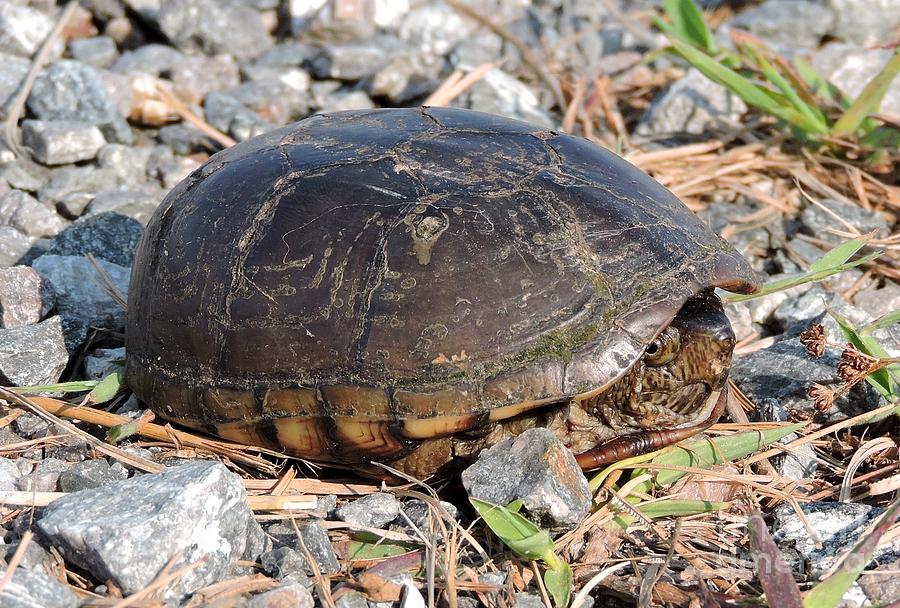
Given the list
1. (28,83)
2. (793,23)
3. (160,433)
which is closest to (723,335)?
(160,433)

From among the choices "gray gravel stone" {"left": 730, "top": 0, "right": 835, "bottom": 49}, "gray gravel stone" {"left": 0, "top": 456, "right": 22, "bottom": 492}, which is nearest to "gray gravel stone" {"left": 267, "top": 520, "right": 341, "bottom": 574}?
"gray gravel stone" {"left": 0, "top": 456, "right": 22, "bottom": 492}

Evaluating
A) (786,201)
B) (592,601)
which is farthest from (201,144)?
(592,601)

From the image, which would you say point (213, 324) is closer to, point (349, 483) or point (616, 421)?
point (349, 483)

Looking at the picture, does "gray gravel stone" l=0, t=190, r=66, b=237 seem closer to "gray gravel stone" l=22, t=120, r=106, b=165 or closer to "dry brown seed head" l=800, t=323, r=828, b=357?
"gray gravel stone" l=22, t=120, r=106, b=165

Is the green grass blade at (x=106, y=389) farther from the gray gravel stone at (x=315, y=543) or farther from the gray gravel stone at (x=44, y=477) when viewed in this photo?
the gray gravel stone at (x=315, y=543)

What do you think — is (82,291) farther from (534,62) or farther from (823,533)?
(534,62)

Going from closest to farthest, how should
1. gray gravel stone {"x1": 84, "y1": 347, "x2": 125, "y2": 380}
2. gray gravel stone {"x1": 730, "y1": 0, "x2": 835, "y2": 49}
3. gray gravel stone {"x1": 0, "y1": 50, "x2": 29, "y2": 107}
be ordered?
gray gravel stone {"x1": 84, "y1": 347, "x2": 125, "y2": 380}, gray gravel stone {"x1": 0, "y1": 50, "x2": 29, "y2": 107}, gray gravel stone {"x1": 730, "y1": 0, "x2": 835, "y2": 49}
